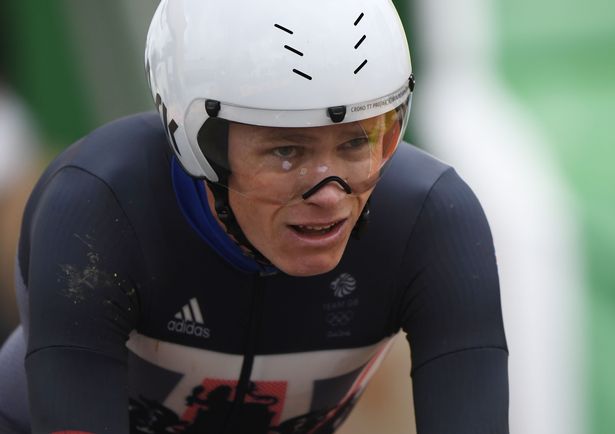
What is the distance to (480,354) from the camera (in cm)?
356

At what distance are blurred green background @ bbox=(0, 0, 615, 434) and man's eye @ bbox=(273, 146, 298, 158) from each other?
267 centimetres

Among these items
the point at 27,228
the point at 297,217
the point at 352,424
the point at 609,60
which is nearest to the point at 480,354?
the point at 297,217

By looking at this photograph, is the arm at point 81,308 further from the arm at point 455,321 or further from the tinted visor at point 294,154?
Result: the arm at point 455,321

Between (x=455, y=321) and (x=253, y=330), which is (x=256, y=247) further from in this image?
(x=455, y=321)

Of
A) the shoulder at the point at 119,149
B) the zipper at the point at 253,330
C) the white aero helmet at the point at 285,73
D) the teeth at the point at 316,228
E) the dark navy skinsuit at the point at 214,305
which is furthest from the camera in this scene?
the zipper at the point at 253,330

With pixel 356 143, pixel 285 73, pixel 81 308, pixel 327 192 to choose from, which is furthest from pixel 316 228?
pixel 81 308

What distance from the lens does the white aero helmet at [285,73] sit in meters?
3.24

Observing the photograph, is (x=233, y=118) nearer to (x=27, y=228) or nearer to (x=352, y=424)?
(x=27, y=228)

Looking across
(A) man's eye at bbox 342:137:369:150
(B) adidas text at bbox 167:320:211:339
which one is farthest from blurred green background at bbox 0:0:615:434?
(A) man's eye at bbox 342:137:369:150

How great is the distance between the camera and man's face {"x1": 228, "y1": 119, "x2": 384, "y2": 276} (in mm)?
3279

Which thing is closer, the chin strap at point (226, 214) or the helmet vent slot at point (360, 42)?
the helmet vent slot at point (360, 42)

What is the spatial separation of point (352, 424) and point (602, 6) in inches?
147

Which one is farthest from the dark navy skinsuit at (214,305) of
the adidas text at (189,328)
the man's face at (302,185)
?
the man's face at (302,185)

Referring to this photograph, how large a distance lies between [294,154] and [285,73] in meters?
0.19
